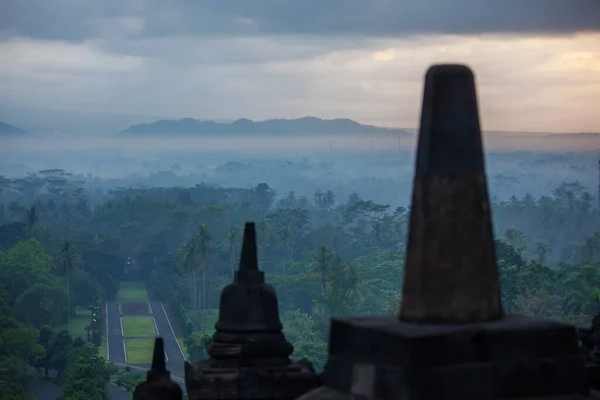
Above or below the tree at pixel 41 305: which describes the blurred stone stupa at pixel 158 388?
above

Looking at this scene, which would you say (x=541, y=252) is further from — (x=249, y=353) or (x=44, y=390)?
(x=249, y=353)

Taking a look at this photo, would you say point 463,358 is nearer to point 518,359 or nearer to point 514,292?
point 518,359

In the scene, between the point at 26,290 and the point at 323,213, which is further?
the point at 323,213

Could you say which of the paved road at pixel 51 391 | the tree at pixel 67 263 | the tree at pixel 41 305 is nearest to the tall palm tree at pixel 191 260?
the tree at pixel 67 263

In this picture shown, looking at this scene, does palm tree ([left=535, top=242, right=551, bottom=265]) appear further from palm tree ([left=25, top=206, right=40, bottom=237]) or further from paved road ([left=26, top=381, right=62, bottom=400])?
paved road ([left=26, top=381, right=62, bottom=400])

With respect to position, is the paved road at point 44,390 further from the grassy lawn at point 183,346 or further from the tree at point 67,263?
the tree at point 67,263

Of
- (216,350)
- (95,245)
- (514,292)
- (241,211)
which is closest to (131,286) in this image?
(95,245)

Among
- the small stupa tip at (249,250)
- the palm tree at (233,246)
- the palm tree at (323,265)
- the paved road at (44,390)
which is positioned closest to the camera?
the small stupa tip at (249,250)
